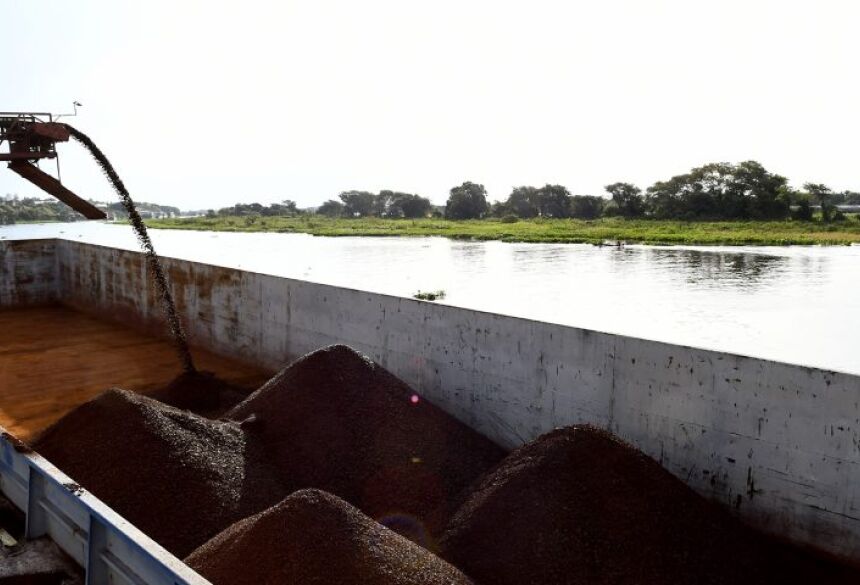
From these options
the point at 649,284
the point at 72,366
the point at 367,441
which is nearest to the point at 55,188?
the point at 72,366

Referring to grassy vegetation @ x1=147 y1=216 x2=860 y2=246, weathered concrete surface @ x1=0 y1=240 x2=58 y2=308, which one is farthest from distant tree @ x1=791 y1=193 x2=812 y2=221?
weathered concrete surface @ x1=0 y1=240 x2=58 y2=308

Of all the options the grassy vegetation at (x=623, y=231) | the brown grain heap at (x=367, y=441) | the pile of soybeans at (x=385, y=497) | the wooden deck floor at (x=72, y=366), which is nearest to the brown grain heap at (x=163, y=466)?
the pile of soybeans at (x=385, y=497)

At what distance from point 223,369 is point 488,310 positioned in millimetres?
4130

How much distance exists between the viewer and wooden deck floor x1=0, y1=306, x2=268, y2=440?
6.74 meters

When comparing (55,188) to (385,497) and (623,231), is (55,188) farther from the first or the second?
(623,231)

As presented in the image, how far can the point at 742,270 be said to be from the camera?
27.4 metres

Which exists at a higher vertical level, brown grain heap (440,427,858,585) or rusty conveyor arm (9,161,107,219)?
rusty conveyor arm (9,161,107,219)

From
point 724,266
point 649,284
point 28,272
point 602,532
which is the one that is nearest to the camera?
point 602,532

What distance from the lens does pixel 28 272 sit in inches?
506

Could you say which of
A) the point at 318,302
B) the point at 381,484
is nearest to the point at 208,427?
the point at 381,484

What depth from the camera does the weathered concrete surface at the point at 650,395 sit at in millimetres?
3625

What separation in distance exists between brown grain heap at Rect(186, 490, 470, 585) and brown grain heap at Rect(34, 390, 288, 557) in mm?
668

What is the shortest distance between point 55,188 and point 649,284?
2030 centimetres

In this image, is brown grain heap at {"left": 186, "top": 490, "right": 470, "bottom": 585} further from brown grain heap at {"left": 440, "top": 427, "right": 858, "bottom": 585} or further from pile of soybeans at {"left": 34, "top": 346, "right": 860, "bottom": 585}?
brown grain heap at {"left": 440, "top": 427, "right": 858, "bottom": 585}
